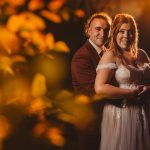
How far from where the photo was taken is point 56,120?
4.51m

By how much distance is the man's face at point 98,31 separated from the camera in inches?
170

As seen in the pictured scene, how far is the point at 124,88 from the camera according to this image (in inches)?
164

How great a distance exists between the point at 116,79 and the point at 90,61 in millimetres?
330

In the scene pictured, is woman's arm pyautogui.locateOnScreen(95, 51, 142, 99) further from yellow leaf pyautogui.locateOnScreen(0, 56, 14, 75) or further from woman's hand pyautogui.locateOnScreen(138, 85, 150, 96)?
yellow leaf pyautogui.locateOnScreen(0, 56, 14, 75)

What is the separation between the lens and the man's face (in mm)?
4328

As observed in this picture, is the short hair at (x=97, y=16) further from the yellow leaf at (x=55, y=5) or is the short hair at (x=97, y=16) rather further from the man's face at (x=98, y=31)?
the yellow leaf at (x=55, y=5)

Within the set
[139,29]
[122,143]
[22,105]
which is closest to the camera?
[22,105]

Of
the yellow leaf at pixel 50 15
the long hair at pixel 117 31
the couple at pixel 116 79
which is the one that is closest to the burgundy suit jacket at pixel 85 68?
the couple at pixel 116 79

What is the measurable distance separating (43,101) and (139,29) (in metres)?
1.30

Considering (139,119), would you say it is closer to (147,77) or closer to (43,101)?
(147,77)

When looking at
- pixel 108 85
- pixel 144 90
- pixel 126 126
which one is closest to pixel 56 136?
pixel 126 126

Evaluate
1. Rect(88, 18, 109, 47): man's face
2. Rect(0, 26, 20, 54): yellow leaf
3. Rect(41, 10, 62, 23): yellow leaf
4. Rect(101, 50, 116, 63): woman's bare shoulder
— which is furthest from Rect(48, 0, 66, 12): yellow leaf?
Rect(101, 50, 116, 63): woman's bare shoulder

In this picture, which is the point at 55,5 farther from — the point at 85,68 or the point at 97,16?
the point at 85,68

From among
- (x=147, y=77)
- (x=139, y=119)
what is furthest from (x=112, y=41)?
(x=139, y=119)
